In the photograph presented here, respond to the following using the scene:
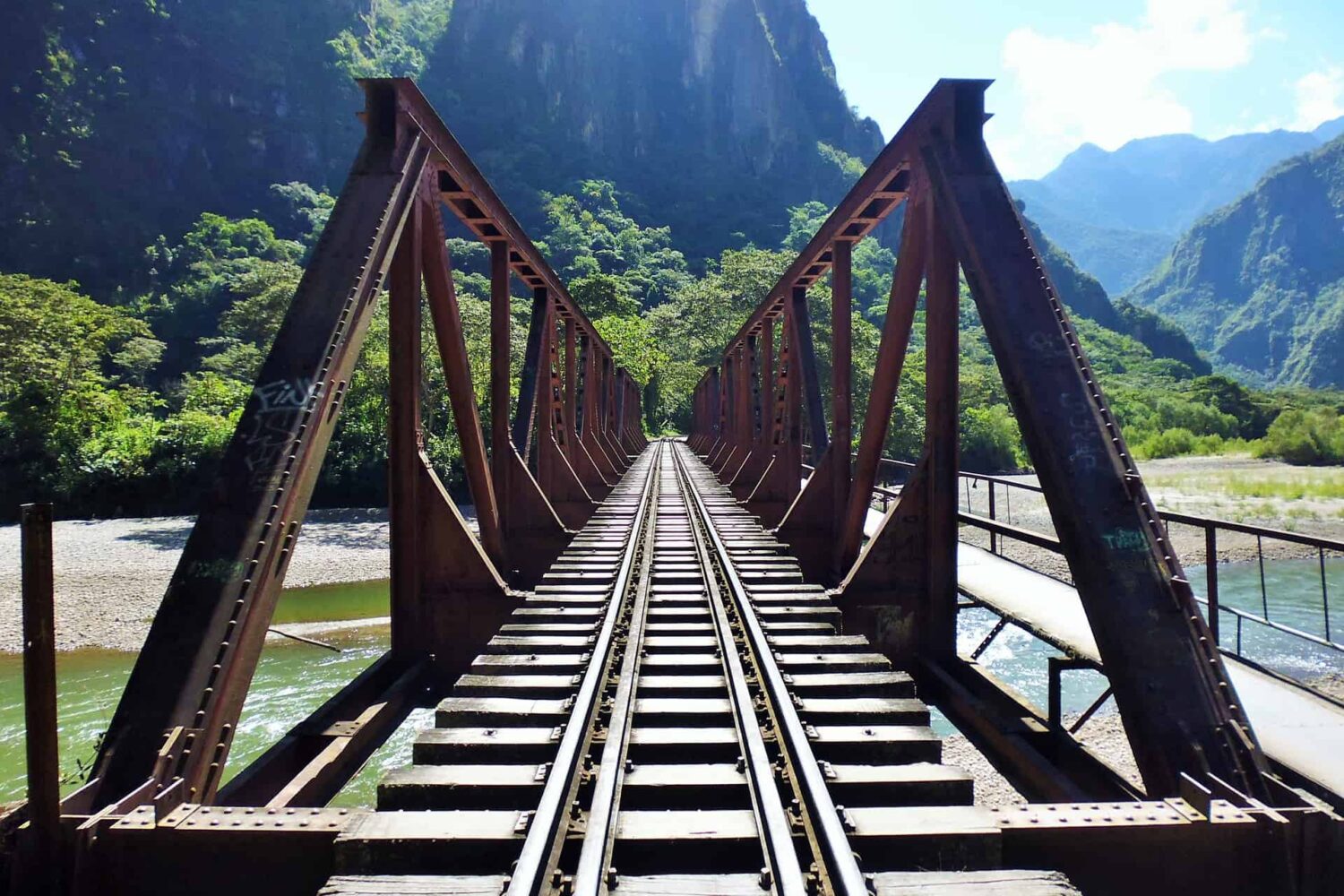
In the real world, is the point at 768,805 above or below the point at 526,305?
below

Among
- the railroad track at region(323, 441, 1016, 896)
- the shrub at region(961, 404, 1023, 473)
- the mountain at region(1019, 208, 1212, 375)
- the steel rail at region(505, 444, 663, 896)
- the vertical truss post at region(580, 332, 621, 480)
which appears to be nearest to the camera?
the steel rail at region(505, 444, 663, 896)

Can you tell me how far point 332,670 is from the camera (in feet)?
47.0

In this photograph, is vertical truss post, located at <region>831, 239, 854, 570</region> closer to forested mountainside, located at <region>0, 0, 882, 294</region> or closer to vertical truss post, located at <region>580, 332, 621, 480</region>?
vertical truss post, located at <region>580, 332, 621, 480</region>

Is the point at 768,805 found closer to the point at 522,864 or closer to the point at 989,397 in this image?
the point at 522,864

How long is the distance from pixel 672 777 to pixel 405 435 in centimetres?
314

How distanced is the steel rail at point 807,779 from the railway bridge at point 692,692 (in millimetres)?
18

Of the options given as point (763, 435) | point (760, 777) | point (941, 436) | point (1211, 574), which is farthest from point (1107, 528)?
point (763, 435)

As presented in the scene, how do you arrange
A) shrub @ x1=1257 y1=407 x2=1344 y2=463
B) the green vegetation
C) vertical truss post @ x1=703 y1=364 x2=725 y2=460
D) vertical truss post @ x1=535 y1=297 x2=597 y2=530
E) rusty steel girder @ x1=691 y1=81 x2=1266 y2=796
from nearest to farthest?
rusty steel girder @ x1=691 y1=81 x2=1266 y2=796 → vertical truss post @ x1=535 y1=297 x2=597 y2=530 → vertical truss post @ x1=703 y1=364 x2=725 y2=460 → the green vegetation → shrub @ x1=1257 y1=407 x2=1344 y2=463

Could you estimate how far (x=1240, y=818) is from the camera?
237 cm

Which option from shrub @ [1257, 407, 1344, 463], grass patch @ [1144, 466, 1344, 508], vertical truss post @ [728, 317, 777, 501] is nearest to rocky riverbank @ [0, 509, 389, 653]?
vertical truss post @ [728, 317, 777, 501]

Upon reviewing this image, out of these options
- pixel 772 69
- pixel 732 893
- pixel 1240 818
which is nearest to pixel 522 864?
pixel 732 893

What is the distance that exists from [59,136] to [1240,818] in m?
104

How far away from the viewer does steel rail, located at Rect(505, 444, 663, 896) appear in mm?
2062

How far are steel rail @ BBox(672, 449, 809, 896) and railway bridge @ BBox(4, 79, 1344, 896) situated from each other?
0.04 ft
